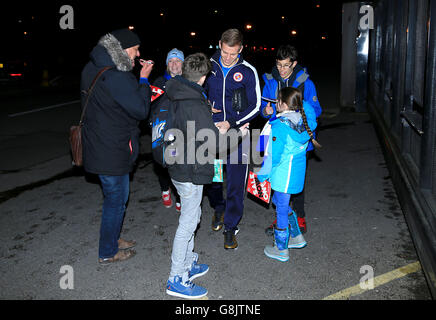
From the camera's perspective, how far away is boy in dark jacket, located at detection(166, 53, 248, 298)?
139 inches

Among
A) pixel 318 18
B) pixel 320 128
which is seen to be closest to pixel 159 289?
pixel 320 128

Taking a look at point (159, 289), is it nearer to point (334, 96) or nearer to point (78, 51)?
point (334, 96)

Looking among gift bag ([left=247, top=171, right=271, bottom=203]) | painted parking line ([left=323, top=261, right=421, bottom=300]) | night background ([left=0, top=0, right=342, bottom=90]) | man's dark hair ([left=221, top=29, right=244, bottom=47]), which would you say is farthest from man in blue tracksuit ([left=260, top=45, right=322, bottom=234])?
night background ([left=0, top=0, right=342, bottom=90])

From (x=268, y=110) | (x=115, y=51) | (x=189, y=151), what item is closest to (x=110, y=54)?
(x=115, y=51)

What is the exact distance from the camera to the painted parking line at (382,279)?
371 centimetres

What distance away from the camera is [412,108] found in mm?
6191

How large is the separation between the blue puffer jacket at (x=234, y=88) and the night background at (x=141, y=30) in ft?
55.3

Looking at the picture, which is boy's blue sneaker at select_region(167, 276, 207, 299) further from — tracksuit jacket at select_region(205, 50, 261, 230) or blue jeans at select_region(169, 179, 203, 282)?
tracksuit jacket at select_region(205, 50, 261, 230)

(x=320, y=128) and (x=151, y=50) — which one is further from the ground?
(x=151, y=50)

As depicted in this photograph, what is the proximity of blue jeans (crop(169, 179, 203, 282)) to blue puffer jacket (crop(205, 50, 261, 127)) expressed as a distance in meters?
1.13

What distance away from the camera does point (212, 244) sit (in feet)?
15.9

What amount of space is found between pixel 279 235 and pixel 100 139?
1915mm

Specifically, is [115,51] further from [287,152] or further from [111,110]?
[287,152]
